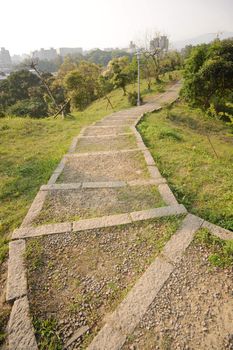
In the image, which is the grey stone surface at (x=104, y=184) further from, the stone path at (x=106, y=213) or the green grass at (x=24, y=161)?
the green grass at (x=24, y=161)

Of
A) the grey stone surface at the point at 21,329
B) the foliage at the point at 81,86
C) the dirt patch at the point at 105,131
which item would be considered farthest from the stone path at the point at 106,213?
the foliage at the point at 81,86

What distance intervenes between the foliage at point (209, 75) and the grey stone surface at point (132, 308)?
11454 millimetres

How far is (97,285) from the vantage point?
274 cm

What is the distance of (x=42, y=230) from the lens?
360cm

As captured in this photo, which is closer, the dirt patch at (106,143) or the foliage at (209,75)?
the dirt patch at (106,143)

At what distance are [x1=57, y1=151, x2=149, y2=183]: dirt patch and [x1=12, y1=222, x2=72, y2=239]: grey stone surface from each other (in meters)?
1.66

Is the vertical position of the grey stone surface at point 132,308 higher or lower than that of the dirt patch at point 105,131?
lower

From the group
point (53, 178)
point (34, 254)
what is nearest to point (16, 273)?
point (34, 254)

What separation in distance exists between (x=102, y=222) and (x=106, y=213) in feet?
0.89

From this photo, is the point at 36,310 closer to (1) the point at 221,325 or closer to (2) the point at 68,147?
(1) the point at 221,325

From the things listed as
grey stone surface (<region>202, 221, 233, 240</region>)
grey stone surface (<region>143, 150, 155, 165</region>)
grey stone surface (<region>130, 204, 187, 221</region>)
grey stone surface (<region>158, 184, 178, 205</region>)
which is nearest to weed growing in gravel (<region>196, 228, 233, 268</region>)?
grey stone surface (<region>202, 221, 233, 240</region>)

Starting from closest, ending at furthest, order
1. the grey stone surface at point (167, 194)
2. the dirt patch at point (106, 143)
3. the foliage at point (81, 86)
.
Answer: the grey stone surface at point (167, 194) → the dirt patch at point (106, 143) → the foliage at point (81, 86)

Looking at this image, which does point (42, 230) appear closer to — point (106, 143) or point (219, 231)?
point (219, 231)

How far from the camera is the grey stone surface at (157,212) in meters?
3.76
